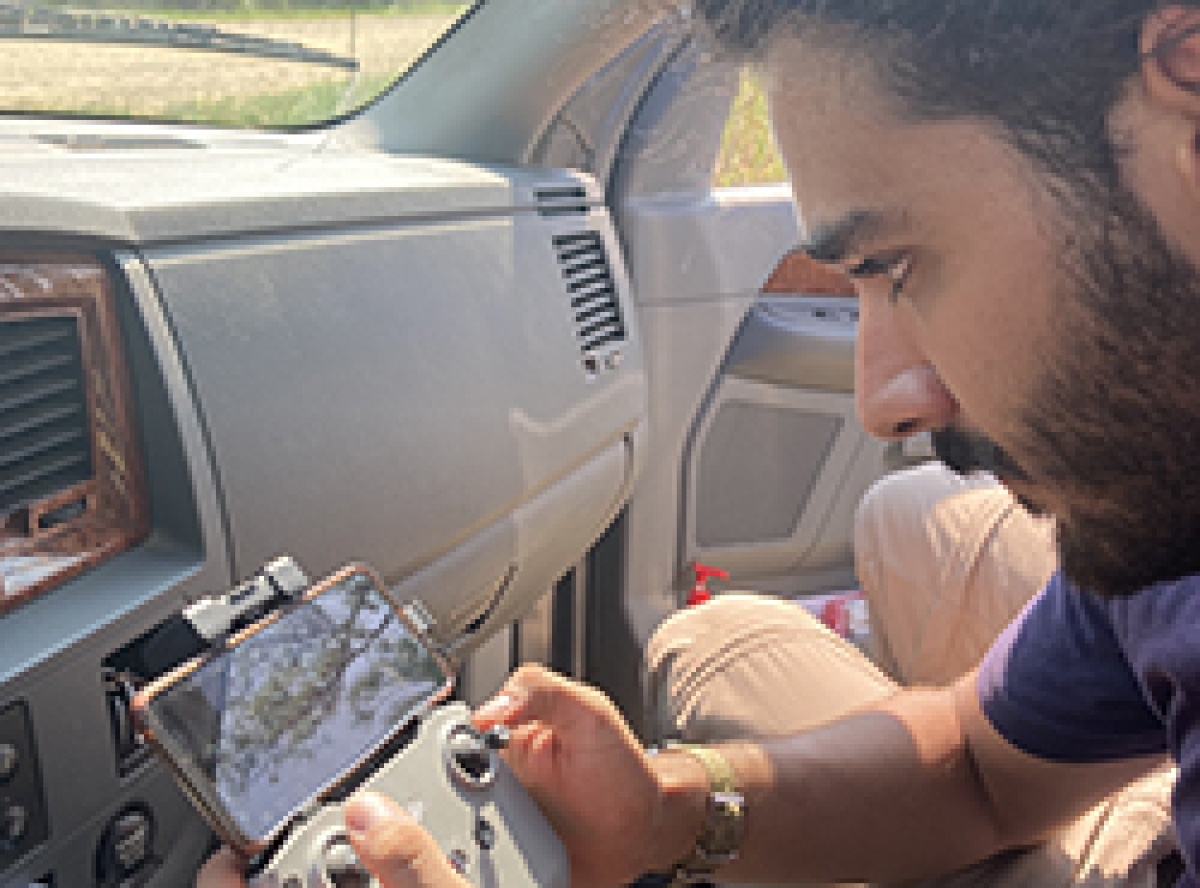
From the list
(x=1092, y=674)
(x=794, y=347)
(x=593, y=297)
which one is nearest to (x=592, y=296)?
(x=593, y=297)

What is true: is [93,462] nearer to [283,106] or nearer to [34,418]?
[34,418]

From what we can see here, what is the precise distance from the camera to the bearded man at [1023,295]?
0.93 m

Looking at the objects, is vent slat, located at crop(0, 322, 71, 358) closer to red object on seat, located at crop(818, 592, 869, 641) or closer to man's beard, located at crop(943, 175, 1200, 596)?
man's beard, located at crop(943, 175, 1200, 596)

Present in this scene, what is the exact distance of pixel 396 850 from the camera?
1016 millimetres

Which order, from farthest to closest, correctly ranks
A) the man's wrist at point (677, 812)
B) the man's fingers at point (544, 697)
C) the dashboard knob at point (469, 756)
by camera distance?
the man's wrist at point (677, 812), the man's fingers at point (544, 697), the dashboard knob at point (469, 756)

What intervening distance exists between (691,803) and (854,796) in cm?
22

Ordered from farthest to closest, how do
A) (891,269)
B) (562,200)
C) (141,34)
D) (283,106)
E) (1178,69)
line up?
1. (562,200)
2. (283,106)
3. (141,34)
4. (891,269)
5. (1178,69)

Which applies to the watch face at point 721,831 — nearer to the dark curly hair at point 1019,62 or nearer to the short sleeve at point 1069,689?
the short sleeve at point 1069,689

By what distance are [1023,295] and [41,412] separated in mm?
848

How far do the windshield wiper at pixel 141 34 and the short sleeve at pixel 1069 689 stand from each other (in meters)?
1.23

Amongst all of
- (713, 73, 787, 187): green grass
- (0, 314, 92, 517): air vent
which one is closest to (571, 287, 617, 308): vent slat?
(713, 73, 787, 187): green grass

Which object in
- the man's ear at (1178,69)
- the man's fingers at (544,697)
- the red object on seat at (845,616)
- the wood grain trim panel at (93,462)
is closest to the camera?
the man's ear at (1178,69)

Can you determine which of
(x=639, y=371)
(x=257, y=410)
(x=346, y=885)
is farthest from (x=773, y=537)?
(x=346, y=885)

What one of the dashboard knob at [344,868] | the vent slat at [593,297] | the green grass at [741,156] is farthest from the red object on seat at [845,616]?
the dashboard knob at [344,868]
